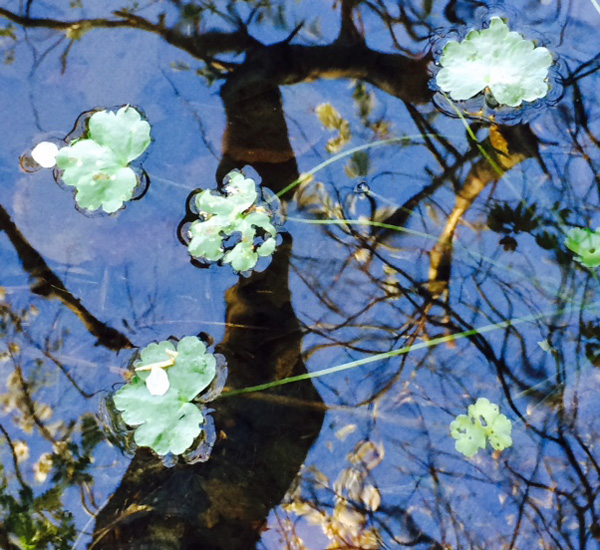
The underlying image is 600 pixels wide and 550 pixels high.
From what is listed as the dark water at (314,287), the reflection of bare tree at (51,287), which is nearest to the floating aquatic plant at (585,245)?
the dark water at (314,287)

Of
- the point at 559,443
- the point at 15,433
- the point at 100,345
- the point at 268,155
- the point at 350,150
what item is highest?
the point at 350,150

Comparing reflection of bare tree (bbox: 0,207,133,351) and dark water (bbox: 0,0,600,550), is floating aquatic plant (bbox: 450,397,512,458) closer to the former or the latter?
dark water (bbox: 0,0,600,550)

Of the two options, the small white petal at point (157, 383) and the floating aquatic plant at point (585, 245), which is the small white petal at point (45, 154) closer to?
the small white petal at point (157, 383)

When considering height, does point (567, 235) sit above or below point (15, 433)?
above

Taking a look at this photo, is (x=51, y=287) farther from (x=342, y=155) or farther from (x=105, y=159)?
(x=342, y=155)

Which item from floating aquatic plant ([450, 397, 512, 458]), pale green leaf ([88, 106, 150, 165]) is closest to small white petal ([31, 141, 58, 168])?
pale green leaf ([88, 106, 150, 165])

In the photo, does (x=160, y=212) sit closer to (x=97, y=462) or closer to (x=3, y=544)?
(x=97, y=462)

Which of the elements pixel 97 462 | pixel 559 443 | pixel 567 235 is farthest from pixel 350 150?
pixel 97 462
